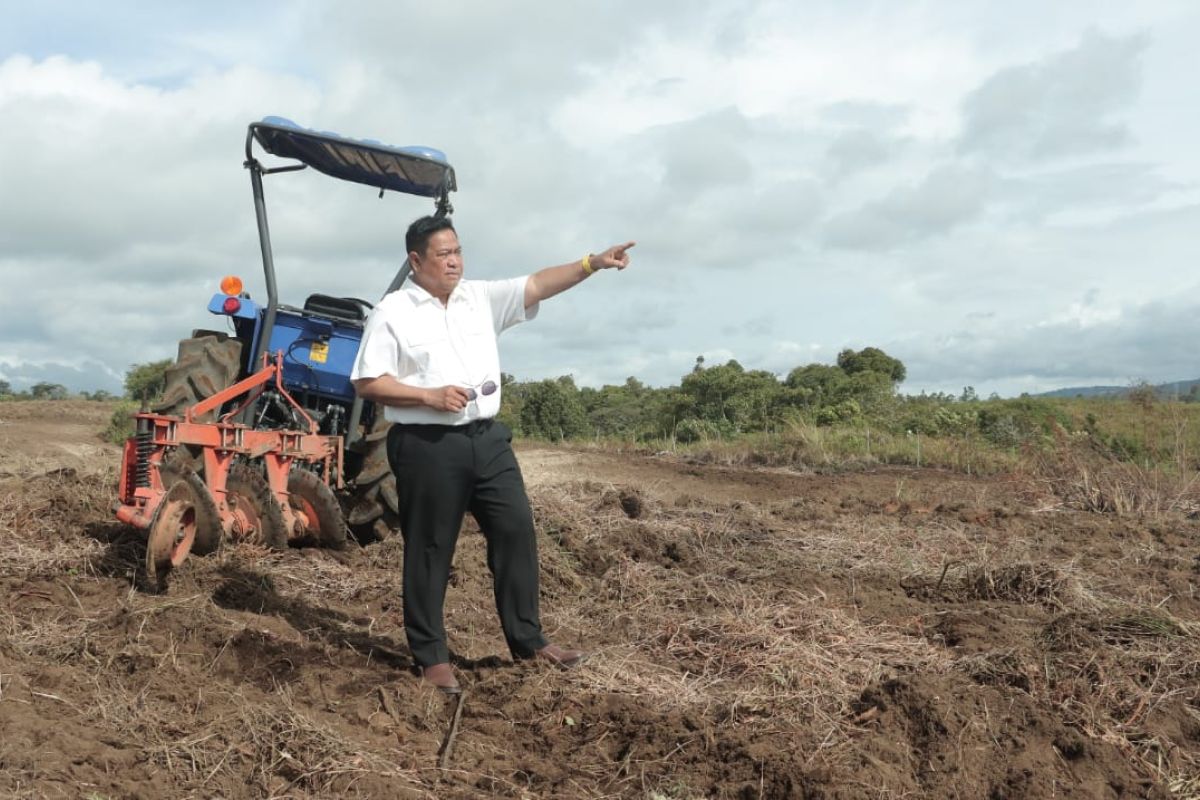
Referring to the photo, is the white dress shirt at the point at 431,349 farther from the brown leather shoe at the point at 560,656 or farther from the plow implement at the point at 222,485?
the plow implement at the point at 222,485

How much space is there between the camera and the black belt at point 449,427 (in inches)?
156

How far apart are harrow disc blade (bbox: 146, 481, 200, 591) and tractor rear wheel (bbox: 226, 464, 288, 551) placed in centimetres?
51

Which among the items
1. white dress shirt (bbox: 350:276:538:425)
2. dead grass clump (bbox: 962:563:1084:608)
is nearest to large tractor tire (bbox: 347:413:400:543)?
white dress shirt (bbox: 350:276:538:425)

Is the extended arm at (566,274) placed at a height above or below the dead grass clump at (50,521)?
above

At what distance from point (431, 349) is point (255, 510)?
2195mm

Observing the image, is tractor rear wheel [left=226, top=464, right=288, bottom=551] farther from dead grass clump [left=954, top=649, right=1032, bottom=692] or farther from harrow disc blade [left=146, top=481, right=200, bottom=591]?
dead grass clump [left=954, top=649, right=1032, bottom=692]

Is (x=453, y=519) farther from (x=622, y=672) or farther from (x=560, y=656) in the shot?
(x=622, y=672)

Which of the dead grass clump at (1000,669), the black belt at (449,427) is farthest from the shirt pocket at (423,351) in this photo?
the dead grass clump at (1000,669)

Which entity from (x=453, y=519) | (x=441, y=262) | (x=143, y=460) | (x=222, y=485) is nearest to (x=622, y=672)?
(x=453, y=519)

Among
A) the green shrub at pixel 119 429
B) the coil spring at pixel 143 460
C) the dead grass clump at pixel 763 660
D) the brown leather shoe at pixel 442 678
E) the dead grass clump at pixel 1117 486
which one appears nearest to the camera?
the dead grass clump at pixel 763 660

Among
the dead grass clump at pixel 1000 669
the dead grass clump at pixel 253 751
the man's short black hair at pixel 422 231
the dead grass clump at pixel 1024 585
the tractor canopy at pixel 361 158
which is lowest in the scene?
the dead grass clump at pixel 253 751

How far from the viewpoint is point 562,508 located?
7.27m

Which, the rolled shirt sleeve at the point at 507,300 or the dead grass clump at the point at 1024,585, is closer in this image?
the rolled shirt sleeve at the point at 507,300

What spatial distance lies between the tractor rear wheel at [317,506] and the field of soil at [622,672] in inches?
5.5
